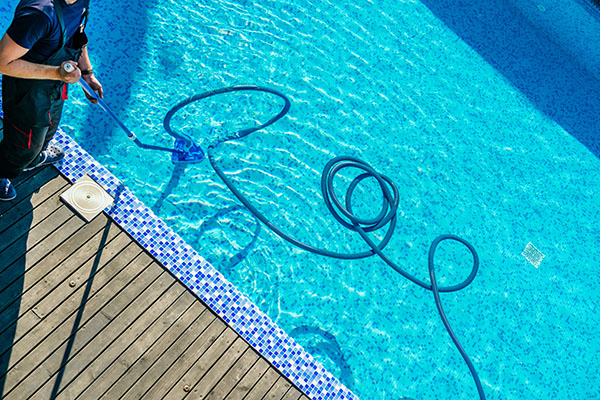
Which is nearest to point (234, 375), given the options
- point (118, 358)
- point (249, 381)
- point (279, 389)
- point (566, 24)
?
point (249, 381)

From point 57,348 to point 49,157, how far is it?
1567mm

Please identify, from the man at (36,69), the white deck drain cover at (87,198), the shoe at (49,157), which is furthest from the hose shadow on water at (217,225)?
the man at (36,69)

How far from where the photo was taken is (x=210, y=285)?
399cm

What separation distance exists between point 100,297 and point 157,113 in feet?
6.76

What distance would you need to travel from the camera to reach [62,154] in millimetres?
4086

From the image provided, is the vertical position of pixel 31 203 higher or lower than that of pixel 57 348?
higher

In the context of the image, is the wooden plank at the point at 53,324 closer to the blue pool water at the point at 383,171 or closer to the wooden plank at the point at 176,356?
the wooden plank at the point at 176,356

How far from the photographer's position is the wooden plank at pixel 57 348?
3.25 metres

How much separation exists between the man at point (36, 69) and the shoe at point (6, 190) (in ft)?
0.55

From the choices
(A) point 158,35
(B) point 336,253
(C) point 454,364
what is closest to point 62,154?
(A) point 158,35

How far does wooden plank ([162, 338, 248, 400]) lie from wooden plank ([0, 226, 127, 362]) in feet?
3.20

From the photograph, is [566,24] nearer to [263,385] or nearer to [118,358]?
[263,385]

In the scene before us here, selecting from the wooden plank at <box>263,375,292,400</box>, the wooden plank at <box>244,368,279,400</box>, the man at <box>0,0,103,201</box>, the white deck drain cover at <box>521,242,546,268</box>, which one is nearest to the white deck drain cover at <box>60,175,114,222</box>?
the man at <box>0,0,103,201</box>

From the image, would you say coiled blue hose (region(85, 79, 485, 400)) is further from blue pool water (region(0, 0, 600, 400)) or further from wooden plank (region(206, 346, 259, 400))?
wooden plank (region(206, 346, 259, 400))
